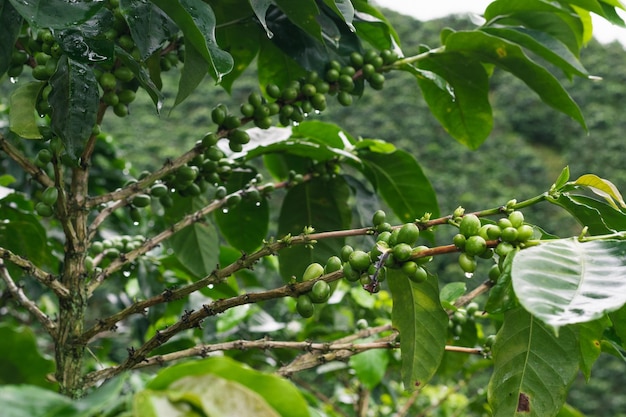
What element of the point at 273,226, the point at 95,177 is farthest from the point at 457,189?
the point at 95,177

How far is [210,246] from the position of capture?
1212 mm

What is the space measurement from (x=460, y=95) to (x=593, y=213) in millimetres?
467

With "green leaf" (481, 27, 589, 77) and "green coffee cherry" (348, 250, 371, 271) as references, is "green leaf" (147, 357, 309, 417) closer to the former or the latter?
"green coffee cherry" (348, 250, 371, 271)

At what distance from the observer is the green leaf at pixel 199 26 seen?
659 mm

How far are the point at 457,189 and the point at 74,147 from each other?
15.7m

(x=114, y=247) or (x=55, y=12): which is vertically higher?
(x=55, y=12)

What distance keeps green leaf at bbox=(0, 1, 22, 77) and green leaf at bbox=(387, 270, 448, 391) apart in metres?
A: 0.52

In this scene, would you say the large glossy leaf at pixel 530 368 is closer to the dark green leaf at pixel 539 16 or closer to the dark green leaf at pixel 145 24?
the dark green leaf at pixel 145 24

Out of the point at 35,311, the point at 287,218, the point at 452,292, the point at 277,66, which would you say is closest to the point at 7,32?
the point at 35,311

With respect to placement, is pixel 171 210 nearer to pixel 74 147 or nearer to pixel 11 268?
pixel 11 268

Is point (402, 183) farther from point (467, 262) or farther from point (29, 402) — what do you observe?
point (29, 402)

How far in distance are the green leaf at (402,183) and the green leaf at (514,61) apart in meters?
0.21

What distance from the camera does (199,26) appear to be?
0.68 meters

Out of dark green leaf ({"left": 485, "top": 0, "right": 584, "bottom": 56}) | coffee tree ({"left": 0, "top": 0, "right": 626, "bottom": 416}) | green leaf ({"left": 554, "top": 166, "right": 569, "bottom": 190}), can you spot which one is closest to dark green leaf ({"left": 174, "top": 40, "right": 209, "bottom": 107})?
coffee tree ({"left": 0, "top": 0, "right": 626, "bottom": 416})
